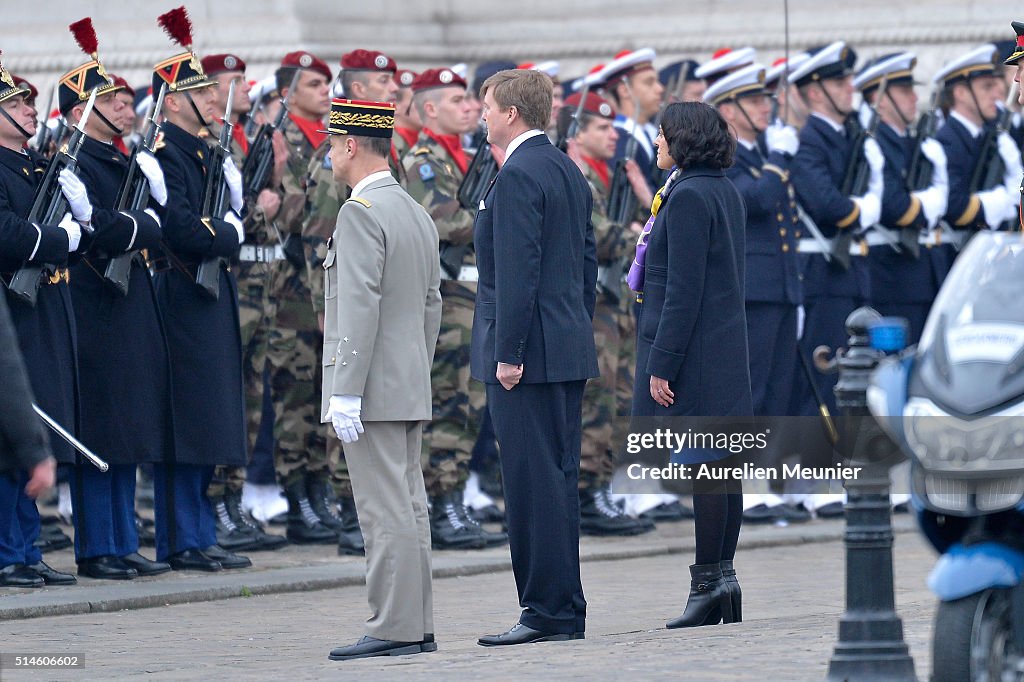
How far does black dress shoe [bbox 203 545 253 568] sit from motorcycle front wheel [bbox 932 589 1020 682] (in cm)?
505

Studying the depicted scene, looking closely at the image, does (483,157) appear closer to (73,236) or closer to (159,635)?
(73,236)

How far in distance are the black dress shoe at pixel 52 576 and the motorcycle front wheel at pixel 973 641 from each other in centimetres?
490

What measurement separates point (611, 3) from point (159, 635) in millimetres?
10357

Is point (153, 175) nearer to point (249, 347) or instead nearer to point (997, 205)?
point (249, 347)

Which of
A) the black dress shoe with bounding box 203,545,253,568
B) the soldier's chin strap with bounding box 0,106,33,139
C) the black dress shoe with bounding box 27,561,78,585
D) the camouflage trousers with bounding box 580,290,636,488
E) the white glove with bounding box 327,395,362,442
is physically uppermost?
the soldier's chin strap with bounding box 0,106,33,139

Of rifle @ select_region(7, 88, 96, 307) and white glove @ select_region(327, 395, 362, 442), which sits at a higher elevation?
rifle @ select_region(7, 88, 96, 307)

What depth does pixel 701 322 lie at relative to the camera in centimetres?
841

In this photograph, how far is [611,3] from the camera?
704 inches

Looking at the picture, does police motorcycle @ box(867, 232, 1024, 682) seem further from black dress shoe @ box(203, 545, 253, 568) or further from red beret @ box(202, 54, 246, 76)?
red beret @ box(202, 54, 246, 76)

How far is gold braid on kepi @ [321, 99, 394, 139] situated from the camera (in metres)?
7.74

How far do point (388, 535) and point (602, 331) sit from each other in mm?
4629

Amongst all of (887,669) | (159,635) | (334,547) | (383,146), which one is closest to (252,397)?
(334,547)

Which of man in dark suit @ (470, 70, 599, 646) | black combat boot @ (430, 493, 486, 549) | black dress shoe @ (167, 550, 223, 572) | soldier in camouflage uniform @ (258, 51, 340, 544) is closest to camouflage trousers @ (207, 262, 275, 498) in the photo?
soldier in camouflage uniform @ (258, 51, 340, 544)

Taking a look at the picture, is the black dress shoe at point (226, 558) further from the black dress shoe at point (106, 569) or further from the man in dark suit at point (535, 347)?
the man in dark suit at point (535, 347)
